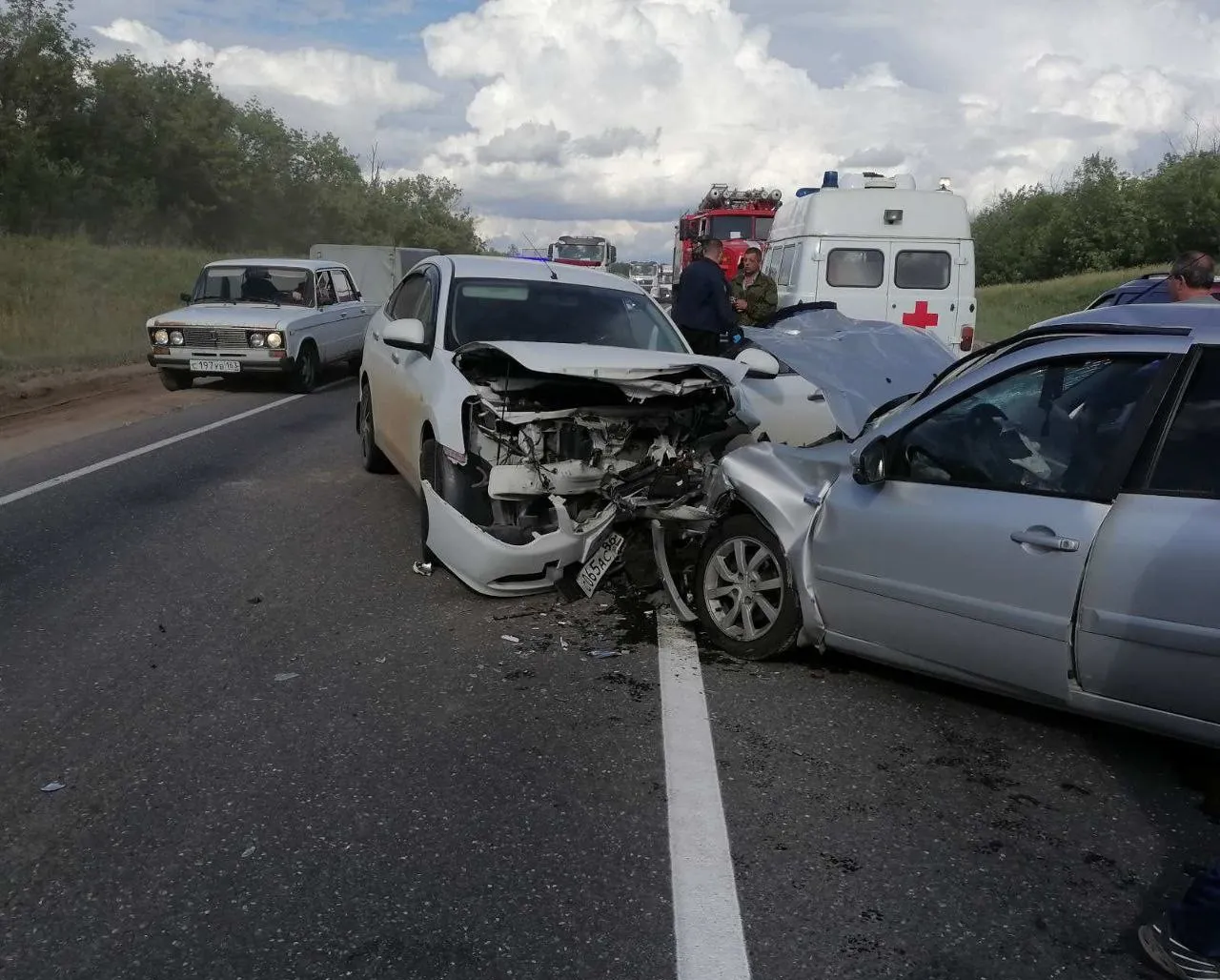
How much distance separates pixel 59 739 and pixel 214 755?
610 mm

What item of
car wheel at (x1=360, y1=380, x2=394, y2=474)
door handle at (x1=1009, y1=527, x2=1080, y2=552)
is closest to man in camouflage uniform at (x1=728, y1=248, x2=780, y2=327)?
car wheel at (x1=360, y1=380, x2=394, y2=474)

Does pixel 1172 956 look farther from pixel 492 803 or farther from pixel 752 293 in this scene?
pixel 752 293

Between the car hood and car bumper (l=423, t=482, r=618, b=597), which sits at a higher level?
the car hood

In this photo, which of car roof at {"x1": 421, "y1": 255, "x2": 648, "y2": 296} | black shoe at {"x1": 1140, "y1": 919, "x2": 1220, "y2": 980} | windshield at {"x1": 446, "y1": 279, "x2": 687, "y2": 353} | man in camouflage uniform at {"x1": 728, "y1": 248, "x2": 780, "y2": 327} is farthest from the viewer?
man in camouflage uniform at {"x1": 728, "y1": 248, "x2": 780, "y2": 327}

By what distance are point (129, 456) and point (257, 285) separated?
567cm

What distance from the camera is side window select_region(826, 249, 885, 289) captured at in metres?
12.8

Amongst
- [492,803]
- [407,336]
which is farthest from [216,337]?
[492,803]

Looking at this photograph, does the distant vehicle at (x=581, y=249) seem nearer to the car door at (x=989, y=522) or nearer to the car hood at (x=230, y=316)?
the car hood at (x=230, y=316)

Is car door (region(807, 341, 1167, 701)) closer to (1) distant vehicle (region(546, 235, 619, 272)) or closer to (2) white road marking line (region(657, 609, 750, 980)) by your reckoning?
(2) white road marking line (region(657, 609, 750, 980))

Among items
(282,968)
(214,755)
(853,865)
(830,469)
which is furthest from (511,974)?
(830,469)

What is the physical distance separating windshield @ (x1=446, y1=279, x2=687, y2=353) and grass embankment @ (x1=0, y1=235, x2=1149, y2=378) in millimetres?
11780

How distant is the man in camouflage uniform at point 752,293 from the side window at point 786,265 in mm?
2778

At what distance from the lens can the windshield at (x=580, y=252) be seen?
33.8 metres

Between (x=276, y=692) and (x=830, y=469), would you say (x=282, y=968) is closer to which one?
(x=276, y=692)
